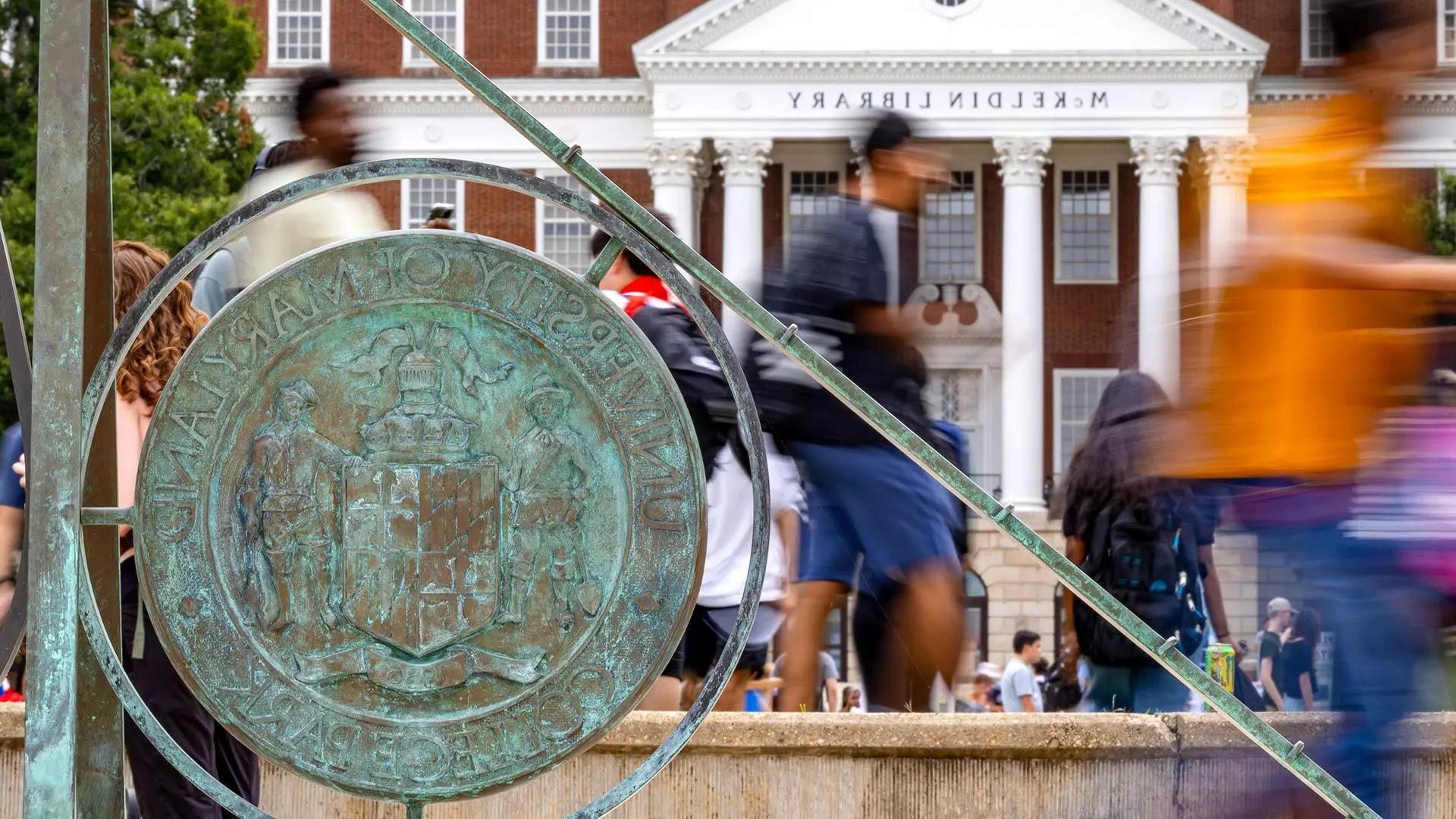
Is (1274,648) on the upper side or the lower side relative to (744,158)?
lower

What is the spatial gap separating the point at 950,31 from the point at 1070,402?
825 centimetres

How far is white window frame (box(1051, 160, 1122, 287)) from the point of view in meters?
42.0

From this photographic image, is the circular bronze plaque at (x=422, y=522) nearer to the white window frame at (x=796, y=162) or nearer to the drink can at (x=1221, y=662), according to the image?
the drink can at (x=1221, y=662)

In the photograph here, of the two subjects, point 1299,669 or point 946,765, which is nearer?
point 946,765

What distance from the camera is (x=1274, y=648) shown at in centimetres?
1416

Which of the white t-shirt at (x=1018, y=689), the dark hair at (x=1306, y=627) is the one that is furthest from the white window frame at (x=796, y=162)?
the dark hair at (x=1306, y=627)

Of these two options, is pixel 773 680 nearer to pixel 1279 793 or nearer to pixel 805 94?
pixel 1279 793

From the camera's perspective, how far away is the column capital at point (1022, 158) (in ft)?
131

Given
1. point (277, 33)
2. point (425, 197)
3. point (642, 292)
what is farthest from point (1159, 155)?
point (642, 292)

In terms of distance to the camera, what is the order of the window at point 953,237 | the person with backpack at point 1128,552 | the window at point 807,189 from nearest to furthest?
the person with backpack at point 1128,552
the window at point 807,189
the window at point 953,237

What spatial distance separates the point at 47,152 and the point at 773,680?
5.23 m

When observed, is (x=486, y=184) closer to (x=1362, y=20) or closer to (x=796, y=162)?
(x=1362, y=20)

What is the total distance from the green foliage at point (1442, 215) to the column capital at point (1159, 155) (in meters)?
5.32

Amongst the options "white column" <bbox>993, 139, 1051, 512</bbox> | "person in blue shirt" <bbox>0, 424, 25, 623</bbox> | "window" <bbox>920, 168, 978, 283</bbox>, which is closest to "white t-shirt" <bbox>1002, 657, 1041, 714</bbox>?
"person in blue shirt" <bbox>0, 424, 25, 623</bbox>
